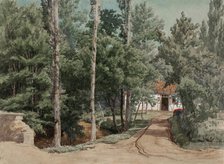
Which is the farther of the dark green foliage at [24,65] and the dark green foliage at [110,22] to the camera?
the dark green foliage at [110,22]

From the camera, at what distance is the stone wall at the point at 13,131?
74.4ft

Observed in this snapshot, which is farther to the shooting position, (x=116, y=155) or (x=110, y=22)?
(x=110, y=22)

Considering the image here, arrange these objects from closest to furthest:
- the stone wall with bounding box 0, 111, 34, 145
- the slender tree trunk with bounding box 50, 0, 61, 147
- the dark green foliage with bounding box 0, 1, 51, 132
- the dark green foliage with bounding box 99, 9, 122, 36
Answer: the stone wall with bounding box 0, 111, 34, 145, the slender tree trunk with bounding box 50, 0, 61, 147, the dark green foliage with bounding box 0, 1, 51, 132, the dark green foliage with bounding box 99, 9, 122, 36

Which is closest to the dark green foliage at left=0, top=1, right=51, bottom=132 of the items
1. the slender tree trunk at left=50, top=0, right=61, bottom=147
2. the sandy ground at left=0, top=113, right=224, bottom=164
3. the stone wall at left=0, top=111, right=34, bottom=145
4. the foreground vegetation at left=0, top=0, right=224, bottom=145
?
the foreground vegetation at left=0, top=0, right=224, bottom=145

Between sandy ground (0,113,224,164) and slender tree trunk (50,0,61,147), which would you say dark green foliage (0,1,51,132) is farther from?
sandy ground (0,113,224,164)

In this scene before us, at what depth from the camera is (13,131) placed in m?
22.8

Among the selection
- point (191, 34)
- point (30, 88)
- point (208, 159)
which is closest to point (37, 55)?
point (30, 88)

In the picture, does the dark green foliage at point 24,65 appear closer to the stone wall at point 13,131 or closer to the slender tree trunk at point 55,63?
the slender tree trunk at point 55,63

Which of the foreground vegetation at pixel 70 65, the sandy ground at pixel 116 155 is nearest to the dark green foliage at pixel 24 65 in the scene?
the foreground vegetation at pixel 70 65

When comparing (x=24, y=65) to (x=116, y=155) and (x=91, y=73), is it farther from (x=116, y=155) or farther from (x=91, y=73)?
(x=116, y=155)

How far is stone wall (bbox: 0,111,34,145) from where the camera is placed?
893 inches

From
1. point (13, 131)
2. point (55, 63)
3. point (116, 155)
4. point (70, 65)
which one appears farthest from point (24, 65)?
point (116, 155)

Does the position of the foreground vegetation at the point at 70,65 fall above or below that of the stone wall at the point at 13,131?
above

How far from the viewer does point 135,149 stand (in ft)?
78.2
